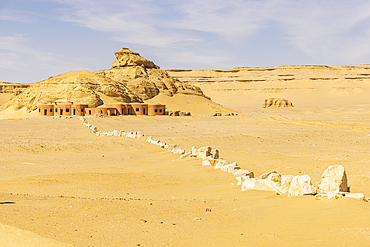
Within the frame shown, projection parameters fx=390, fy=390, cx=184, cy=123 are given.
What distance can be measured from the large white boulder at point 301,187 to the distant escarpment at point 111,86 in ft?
144

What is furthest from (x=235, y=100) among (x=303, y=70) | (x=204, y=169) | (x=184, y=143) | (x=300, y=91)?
(x=204, y=169)

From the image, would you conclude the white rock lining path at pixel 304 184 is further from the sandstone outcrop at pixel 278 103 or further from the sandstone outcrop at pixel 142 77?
the sandstone outcrop at pixel 278 103

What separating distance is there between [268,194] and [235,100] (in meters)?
113

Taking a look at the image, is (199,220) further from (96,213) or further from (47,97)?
(47,97)

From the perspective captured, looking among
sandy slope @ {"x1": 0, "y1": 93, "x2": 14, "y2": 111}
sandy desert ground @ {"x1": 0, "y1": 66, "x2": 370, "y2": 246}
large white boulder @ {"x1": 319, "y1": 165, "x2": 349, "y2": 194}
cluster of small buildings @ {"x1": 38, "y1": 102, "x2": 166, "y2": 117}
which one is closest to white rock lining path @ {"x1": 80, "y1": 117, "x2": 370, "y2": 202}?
large white boulder @ {"x1": 319, "y1": 165, "x2": 349, "y2": 194}

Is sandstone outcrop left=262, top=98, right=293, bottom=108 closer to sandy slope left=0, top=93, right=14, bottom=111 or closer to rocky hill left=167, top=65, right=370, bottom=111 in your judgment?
rocky hill left=167, top=65, right=370, bottom=111

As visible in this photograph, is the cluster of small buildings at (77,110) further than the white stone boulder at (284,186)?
Yes

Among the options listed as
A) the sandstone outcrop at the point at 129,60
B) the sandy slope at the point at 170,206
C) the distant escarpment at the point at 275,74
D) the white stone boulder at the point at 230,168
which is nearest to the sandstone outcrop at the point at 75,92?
the sandstone outcrop at the point at 129,60

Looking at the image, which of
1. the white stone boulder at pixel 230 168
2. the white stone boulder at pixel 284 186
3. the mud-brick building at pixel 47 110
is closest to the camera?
the white stone boulder at pixel 284 186

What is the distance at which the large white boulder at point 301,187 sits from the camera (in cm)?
650

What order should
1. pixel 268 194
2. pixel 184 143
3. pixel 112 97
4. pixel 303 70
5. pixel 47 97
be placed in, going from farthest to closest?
1. pixel 303 70
2. pixel 112 97
3. pixel 47 97
4. pixel 184 143
5. pixel 268 194

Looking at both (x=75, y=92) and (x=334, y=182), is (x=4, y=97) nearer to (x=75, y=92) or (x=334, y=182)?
(x=75, y=92)

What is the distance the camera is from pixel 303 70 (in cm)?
16112

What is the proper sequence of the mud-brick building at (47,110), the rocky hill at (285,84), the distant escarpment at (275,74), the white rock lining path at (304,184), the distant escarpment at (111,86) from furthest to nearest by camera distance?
the distant escarpment at (275,74)
the rocky hill at (285,84)
the distant escarpment at (111,86)
the mud-brick building at (47,110)
the white rock lining path at (304,184)
